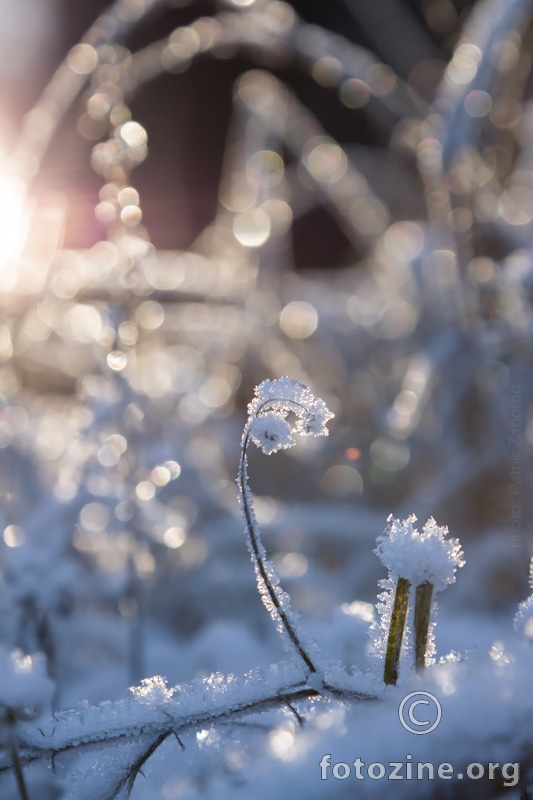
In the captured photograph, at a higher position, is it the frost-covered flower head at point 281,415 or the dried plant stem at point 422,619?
the frost-covered flower head at point 281,415

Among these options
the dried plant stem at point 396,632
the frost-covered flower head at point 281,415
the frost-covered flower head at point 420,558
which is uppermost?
the frost-covered flower head at point 281,415

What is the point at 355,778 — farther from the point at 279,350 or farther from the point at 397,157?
the point at 397,157

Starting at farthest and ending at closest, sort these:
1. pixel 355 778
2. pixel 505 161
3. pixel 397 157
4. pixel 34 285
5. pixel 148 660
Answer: pixel 397 157, pixel 505 161, pixel 34 285, pixel 148 660, pixel 355 778

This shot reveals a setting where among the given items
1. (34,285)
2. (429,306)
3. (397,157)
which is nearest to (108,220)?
(34,285)
